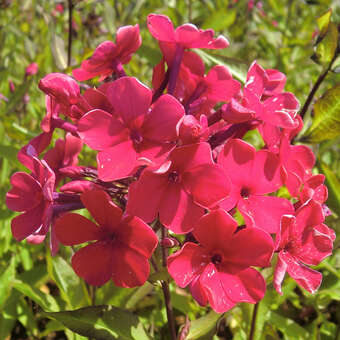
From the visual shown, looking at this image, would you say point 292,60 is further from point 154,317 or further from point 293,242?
point 293,242

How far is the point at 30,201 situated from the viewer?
1064mm

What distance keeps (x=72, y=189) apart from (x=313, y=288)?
0.61 metres

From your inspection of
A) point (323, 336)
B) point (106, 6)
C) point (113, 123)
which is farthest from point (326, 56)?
point (106, 6)

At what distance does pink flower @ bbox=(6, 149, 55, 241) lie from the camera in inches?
39.9

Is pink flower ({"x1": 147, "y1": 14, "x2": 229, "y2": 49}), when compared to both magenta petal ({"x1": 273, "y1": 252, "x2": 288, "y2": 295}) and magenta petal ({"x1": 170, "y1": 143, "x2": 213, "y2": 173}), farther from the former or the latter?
magenta petal ({"x1": 273, "y1": 252, "x2": 288, "y2": 295})

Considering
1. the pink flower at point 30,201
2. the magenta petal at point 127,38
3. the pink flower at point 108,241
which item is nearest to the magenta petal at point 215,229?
the pink flower at point 108,241

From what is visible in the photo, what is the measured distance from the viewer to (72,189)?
3.21 ft

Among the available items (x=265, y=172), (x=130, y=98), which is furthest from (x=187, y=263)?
(x=130, y=98)

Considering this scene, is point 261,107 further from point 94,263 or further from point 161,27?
point 94,263

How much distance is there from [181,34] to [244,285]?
0.64 m

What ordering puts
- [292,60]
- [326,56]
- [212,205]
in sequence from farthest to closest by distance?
[292,60] < [326,56] < [212,205]

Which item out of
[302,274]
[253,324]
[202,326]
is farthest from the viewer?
[253,324]

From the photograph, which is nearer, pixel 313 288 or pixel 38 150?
pixel 313 288

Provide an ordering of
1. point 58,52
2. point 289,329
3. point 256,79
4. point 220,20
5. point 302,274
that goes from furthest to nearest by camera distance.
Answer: point 220,20 → point 58,52 → point 289,329 → point 256,79 → point 302,274
